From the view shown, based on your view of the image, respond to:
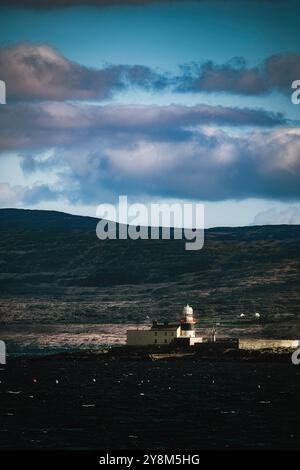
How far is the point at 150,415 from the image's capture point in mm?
144250

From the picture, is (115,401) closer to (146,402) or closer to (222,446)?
(146,402)

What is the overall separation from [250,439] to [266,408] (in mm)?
32117

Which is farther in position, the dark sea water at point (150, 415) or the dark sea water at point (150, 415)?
the dark sea water at point (150, 415)

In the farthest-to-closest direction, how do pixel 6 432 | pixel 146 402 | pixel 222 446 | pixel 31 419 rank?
pixel 146 402 → pixel 31 419 → pixel 6 432 → pixel 222 446

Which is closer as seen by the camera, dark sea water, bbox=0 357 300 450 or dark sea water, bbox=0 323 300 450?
dark sea water, bbox=0 323 300 450

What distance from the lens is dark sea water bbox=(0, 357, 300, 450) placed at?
120750 millimetres

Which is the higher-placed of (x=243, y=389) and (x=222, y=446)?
(x=243, y=389)

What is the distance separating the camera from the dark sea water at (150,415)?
121m

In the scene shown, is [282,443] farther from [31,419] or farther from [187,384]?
[187,384]
